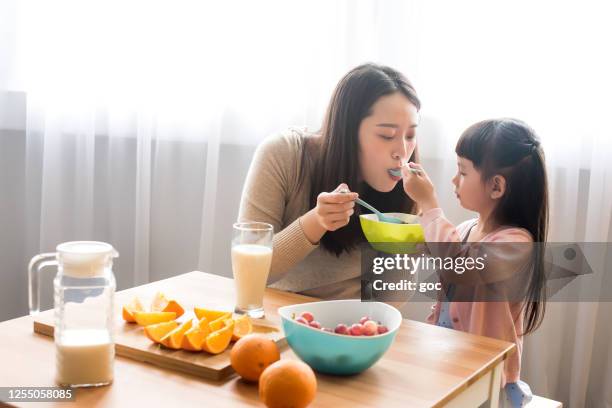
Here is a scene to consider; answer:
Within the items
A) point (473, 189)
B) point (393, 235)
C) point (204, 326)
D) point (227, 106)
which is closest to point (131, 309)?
point (204, 326)

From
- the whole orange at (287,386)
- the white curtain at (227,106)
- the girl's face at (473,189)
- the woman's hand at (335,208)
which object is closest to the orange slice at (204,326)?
the whole orange at (287,386)

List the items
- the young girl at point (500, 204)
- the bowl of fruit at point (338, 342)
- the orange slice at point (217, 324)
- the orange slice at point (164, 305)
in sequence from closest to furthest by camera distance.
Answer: the bowl of fruit at point (338, 342), the orange slice at point (217, 324), the orange slice at point (164, 305), the young girl at point (500, 204)

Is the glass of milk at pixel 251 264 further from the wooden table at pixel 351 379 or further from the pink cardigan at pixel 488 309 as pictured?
the pink cardigan at pixel 488 309

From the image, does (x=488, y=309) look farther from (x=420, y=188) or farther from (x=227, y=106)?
(x=227, y=106)

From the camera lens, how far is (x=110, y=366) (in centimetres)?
96

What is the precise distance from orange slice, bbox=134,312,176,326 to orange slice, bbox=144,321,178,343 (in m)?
0.05

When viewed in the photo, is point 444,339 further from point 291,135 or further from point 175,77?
point 175,77

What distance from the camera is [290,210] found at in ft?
5.82

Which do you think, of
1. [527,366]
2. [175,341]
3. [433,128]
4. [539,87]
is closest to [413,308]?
[527,366]

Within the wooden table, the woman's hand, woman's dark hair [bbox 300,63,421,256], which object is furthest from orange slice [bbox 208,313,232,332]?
woman's dark hair [bbox 300,63,421,256]

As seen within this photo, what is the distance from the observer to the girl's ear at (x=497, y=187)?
5.28ft

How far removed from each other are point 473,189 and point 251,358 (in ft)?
2.82

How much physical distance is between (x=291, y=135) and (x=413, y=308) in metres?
0.84

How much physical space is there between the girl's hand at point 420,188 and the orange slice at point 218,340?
0.69 metres
